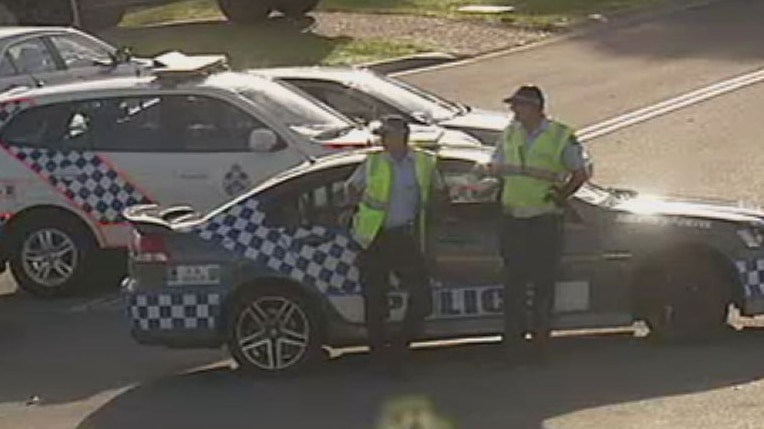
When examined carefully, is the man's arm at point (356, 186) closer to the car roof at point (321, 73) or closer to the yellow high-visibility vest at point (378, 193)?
the yellow high-visibility vest at point (378, 193)

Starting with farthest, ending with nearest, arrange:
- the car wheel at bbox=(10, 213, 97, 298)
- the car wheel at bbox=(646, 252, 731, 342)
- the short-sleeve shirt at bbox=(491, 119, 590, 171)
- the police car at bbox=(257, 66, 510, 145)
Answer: the police car at bbox=(257, 66, 510, 145)
the car wheel at bbox=(10, 213, 97, 298)
the car wheel at bbox=(646, 252, 731, 342)
the short-sleeve shirt at bbox=(491, 119, 590, 171)

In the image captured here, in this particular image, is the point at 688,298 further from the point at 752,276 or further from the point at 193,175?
the point at 193,175

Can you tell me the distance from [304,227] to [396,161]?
2.44 feet

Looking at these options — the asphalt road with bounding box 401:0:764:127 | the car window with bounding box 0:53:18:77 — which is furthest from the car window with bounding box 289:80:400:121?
the asphalt road with bounding box 401:0:764:127

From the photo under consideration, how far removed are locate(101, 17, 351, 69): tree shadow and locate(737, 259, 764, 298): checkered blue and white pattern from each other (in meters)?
19.0

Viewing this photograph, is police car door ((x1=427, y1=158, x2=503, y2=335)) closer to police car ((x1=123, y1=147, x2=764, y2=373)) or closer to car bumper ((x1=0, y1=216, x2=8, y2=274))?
police car ((x1=123, y1=147, x2=764, y2=373))

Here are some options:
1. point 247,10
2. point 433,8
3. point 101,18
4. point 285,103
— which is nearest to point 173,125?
point 285,103

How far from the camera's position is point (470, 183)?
41.1 ft

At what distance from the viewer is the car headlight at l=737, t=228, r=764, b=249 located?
1247 cm

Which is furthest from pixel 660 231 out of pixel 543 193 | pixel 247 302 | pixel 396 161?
pixel 247 302

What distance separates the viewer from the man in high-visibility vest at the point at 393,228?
1212 centimetres

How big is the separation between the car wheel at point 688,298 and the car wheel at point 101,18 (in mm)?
22617

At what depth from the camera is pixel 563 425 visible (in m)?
10.8

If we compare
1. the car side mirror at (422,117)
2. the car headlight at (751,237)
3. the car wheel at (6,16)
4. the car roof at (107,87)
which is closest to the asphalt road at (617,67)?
the car wheel at (6,16)
